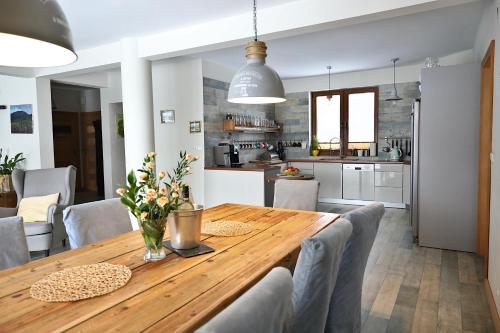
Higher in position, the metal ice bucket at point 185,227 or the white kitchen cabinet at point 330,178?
the metal ice bucket at point 185,227

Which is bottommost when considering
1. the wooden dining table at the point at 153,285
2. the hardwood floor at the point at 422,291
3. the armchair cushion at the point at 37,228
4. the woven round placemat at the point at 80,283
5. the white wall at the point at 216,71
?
the hardwood floor at the point at 422,291

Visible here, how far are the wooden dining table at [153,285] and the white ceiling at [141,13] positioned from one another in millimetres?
2353

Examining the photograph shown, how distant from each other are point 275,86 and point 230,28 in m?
1.78

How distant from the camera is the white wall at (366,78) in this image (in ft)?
18.8

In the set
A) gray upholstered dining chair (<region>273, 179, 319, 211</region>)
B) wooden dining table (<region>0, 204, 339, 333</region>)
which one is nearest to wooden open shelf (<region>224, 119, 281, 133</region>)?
gray upholstered dining chair (<region>273, 179, 319, 211</region>)

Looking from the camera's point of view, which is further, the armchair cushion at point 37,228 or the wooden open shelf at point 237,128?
the wooden open shelf at point 237,128

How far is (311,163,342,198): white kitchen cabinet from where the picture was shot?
667 centimetres

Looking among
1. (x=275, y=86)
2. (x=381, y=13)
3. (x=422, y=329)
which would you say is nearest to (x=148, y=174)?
(x=275, y=86)

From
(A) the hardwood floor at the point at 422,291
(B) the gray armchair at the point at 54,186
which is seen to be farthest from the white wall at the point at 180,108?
(A) the hardwood floor at the point at 422,291

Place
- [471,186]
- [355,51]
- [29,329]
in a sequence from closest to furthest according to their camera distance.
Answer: [29,329], [471,186], [355,51]

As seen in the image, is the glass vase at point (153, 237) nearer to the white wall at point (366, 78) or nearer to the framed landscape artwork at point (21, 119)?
the framed landscape artwork at point (21, 119)

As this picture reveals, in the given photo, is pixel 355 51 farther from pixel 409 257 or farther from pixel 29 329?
pixel 29 329

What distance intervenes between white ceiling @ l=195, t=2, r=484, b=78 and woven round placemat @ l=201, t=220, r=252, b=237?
3.03 metres

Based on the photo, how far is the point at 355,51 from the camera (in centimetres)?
529
